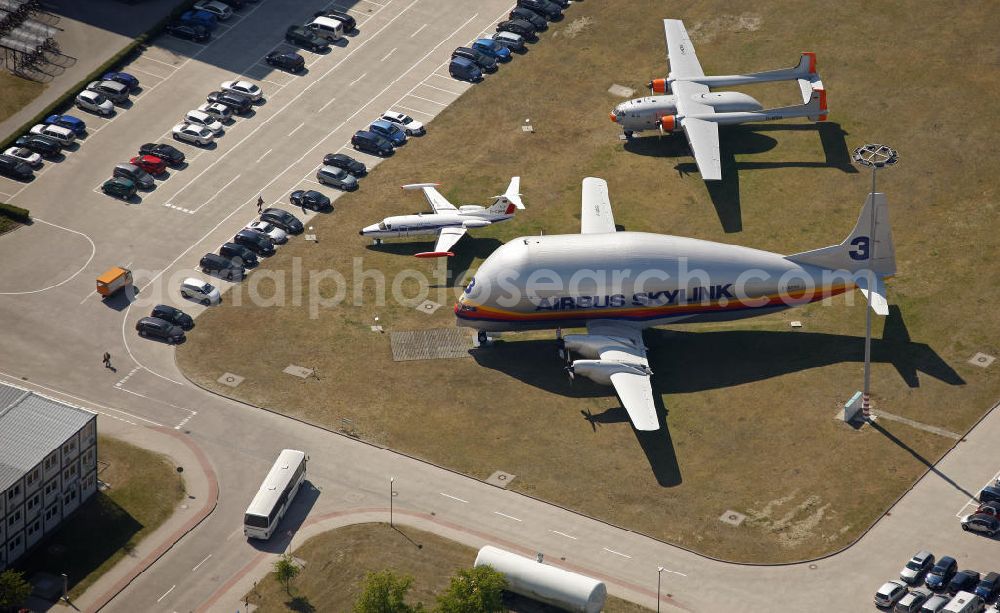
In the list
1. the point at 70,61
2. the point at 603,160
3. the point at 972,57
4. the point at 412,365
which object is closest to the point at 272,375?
the point at 412,365

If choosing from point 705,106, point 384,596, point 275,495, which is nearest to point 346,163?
point 705,106

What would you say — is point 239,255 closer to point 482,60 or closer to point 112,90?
point 112,90

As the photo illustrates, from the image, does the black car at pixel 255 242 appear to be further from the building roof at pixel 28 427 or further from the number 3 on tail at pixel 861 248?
the number 3 on tail at pixel 861 248

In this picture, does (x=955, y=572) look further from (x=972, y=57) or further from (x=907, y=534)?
(x=972, y=57)

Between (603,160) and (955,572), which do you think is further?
(603,160)

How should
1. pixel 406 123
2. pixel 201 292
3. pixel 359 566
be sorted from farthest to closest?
pixel 406 123 → pixel 201 292 → pixel 359 566

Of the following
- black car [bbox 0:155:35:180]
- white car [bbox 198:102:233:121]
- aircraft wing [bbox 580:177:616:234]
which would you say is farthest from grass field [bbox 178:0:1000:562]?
black car [bbox 0:155:35:180]
